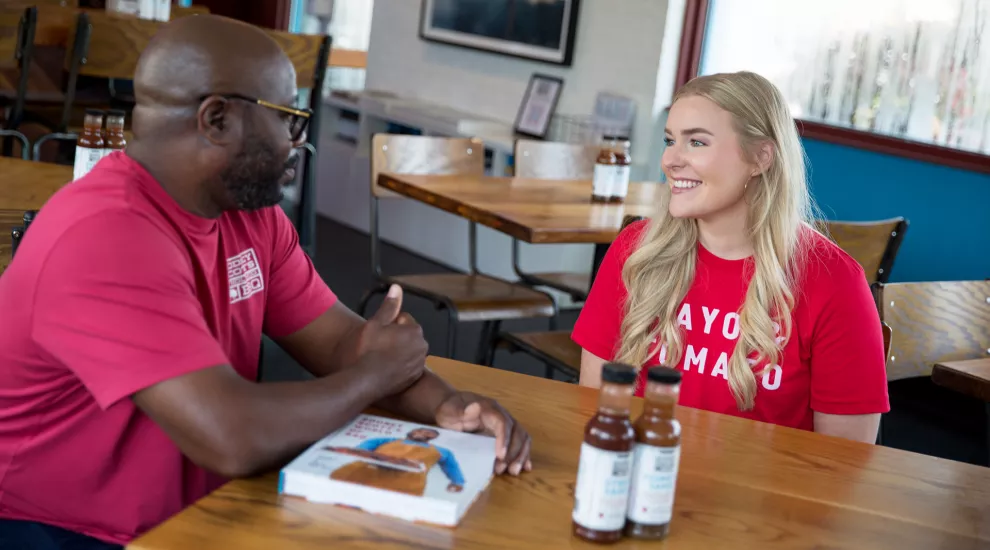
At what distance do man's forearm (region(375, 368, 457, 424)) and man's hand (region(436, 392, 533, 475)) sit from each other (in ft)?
0.03

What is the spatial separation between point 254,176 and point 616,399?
0.56m

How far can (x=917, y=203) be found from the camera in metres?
4.47

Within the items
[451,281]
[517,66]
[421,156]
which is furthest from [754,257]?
[517,66]

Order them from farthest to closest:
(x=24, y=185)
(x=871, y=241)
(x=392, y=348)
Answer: (x=871, y=241) → (x=24, y=185) → (x=392, y=348)

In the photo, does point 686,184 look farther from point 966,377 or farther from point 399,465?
point 399,465

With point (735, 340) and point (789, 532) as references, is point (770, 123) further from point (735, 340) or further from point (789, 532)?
point (789, 532)

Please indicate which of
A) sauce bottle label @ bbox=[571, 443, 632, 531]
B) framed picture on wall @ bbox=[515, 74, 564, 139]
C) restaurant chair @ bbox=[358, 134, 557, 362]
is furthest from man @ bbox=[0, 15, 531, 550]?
framed picture on wall @ bbox=[515, 74, 564, 139]

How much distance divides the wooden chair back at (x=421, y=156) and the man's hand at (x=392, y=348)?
7.15ft

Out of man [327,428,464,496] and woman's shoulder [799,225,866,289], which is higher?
woman's shoulder [799,225,866,289]

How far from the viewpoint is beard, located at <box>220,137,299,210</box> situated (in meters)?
1.39

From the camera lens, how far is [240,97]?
4.47 ft

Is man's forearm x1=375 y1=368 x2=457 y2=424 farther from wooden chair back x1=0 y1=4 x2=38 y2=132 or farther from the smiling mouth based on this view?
wooden chair back x1=0 y1=4 x2=38 y2=132

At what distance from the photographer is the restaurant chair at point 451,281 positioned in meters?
3.51

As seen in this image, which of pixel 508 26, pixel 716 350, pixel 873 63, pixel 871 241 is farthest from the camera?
pixel 508 26
